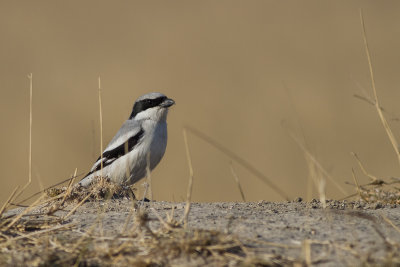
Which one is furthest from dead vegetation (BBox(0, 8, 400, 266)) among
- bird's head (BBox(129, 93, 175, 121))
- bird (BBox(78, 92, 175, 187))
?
bird's head (BBox(129, 93, 175, 121))

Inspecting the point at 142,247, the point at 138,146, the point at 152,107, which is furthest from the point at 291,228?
the point at 152,107

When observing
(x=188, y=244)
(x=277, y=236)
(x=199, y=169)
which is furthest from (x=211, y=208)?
(x=199, y=169)

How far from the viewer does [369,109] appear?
44.5 feet

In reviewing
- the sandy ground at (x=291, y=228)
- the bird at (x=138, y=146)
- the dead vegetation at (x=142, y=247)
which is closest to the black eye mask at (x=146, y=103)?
the bird at (x=138, y=146)

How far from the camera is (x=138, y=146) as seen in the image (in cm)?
706

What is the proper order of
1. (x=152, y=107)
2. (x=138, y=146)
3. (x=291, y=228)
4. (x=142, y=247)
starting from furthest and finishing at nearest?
(x=152, y=107) → (x=138, y=146) → (x=291, y=228) → (x=142, y=247)

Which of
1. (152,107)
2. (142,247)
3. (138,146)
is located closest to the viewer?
(142,247)

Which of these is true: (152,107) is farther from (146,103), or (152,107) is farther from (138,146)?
(138,146)

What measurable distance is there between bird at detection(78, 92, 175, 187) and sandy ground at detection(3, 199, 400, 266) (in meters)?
1.91

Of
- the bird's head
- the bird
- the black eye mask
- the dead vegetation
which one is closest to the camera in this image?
the dead vegetation

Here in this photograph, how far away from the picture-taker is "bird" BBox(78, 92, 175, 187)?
22.9 ft

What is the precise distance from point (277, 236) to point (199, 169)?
29.4 feet

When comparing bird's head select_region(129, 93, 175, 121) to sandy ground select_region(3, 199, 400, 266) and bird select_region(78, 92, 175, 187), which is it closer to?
bird select_region(78, 92, 175, 187)

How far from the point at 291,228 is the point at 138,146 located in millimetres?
3520
